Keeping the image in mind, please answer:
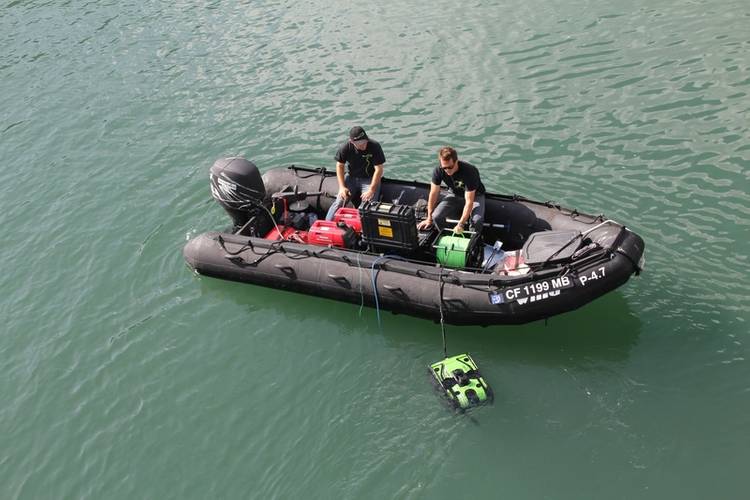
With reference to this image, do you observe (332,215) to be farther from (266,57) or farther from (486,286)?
(266,57)

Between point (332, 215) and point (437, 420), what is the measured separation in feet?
12.6

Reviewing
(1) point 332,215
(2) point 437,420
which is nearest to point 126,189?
(1) point 332,215

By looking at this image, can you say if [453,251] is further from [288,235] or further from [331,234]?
[288,235]

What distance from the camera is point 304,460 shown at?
7.78m

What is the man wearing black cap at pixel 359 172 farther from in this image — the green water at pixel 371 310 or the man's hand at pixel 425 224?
the green water at pixel 371 310

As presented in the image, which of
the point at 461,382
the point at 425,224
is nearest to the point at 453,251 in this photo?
the point at 425,224

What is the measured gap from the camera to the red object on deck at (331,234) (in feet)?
32.5

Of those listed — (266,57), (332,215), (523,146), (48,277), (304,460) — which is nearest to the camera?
(304,460)

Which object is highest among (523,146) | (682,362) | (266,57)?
(266,57)

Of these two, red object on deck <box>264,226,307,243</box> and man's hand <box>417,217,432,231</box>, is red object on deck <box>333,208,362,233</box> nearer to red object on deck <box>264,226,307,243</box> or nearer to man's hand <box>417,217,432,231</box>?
red object on deck <box>264,226,307,243</box>

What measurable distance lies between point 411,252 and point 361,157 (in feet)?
6.00

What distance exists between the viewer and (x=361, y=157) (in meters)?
10.4

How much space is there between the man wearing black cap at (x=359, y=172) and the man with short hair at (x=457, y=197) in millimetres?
940

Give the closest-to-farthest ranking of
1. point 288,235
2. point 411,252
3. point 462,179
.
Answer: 1. point 462,179
2. point 411,252
3. point 288,235
